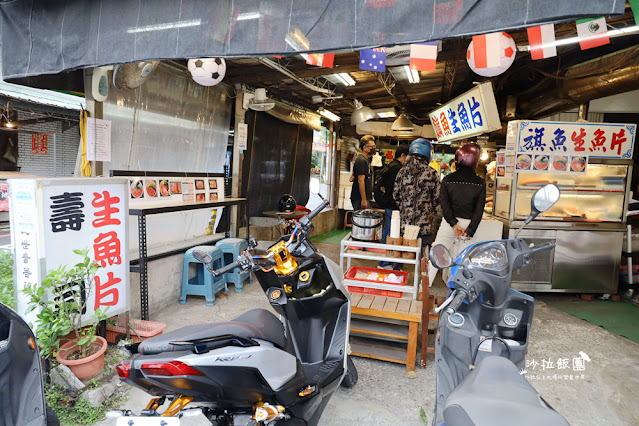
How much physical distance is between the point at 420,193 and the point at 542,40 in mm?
2994

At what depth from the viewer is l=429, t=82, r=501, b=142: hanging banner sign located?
6.25m

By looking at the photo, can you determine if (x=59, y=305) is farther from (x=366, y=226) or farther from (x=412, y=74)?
(x=412, y=74)

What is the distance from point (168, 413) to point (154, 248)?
11.8 ft

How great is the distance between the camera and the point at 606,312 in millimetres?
5496

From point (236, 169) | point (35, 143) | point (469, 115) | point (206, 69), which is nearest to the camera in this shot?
point (206, 69)

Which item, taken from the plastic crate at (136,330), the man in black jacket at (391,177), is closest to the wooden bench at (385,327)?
the plastic crate at (136,330)

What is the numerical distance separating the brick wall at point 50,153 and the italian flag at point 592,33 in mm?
13128

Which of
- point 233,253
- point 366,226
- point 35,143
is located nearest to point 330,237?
point 233,253

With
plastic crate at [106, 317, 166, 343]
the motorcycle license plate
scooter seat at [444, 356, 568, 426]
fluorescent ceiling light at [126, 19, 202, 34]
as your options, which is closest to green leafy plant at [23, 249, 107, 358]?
plastic crate at [106, 317, 166, 343]

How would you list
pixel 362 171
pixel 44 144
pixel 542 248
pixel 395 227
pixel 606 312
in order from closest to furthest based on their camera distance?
→ pixel 542 248
pixel 395 227
pixel 606 312
pixel 362 171
pixel 44 144

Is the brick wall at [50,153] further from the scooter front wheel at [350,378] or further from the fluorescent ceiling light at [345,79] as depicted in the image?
the scooter front wheel at [350,378]

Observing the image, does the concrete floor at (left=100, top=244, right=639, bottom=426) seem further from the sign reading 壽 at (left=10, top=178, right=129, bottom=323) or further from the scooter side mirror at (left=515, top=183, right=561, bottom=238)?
the scooter side mirror at (left=515, top=183, right=561, bottom=238)

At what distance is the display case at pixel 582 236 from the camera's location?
19.6 ft

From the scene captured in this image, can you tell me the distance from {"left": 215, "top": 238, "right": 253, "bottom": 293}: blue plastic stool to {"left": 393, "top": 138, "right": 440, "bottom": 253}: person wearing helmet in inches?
95.7
